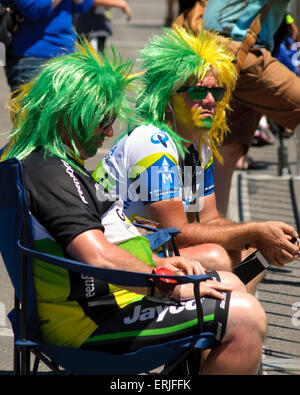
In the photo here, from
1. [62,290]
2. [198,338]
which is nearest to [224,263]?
[198,338]

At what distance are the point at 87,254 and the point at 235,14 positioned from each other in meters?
2.76

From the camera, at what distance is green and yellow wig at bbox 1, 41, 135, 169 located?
8.18 feet

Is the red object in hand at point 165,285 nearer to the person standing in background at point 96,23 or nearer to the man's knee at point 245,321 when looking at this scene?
the man's knee at point 245,321

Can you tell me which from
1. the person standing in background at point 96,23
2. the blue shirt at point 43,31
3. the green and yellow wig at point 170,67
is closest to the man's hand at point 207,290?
the green and yellow wig at point 170,67

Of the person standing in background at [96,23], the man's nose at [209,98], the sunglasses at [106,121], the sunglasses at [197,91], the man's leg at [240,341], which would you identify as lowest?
the person standing in background at [96,23]

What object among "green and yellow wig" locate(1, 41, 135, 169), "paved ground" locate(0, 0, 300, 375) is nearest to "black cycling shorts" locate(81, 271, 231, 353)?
"green and yellow wig" locate(1, 41, 135, 169)

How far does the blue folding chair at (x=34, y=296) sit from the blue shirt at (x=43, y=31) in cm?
253

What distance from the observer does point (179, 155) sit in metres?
3.29

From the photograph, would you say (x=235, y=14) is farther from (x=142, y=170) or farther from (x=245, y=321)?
(x=245, y=321)

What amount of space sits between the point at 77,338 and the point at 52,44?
9.60ft

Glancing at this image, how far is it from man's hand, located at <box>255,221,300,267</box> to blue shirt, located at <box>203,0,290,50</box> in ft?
6.62

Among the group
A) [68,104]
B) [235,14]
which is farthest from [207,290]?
[235,14]

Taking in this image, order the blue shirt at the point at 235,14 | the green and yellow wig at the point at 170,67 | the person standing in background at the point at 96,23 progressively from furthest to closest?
the person standing in background at the point at 96,23, the blue shirt at the point at 235,14, the green and yellow wig at the point at 170,67

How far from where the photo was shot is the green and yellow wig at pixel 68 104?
249 centimetres
